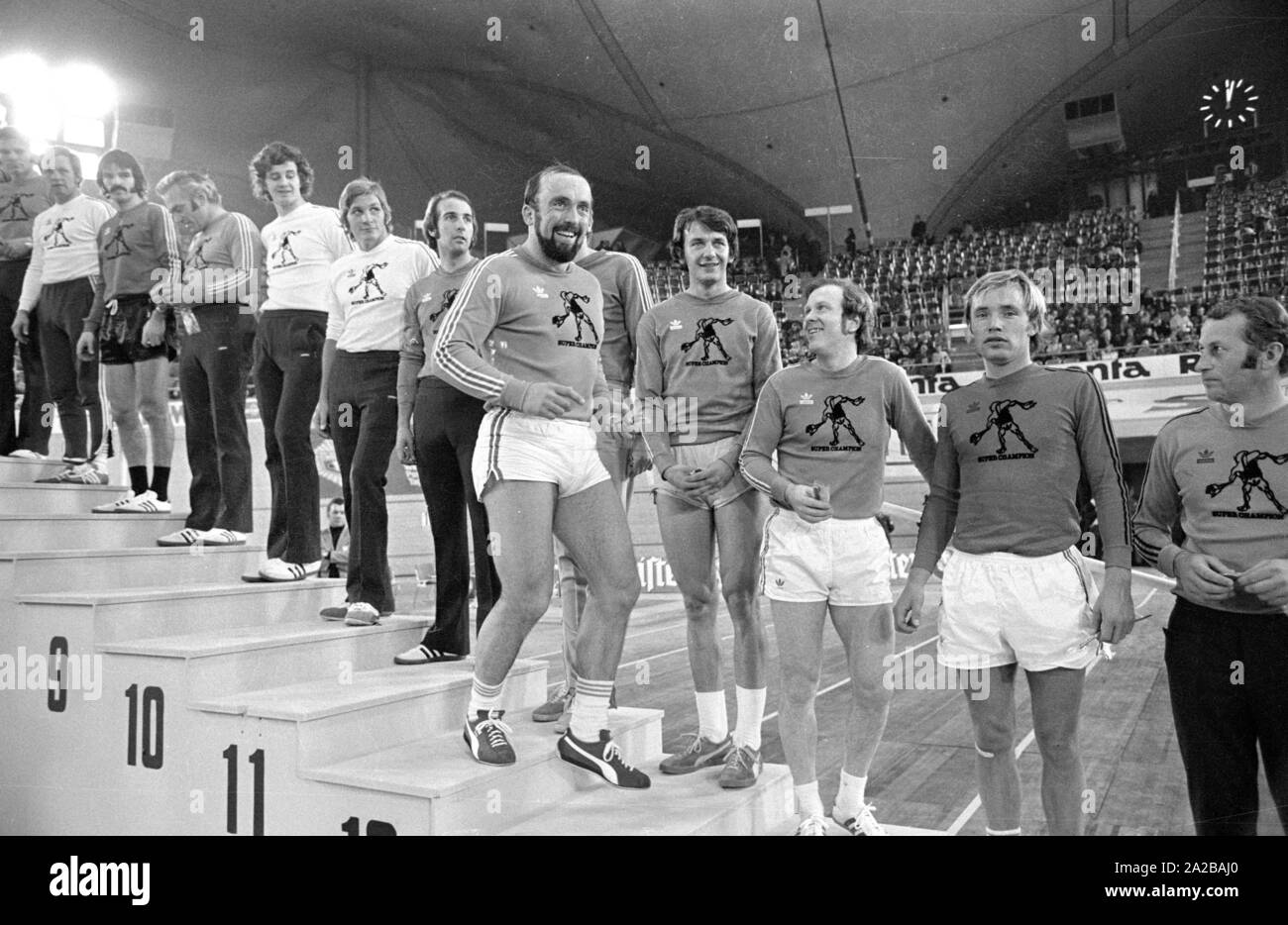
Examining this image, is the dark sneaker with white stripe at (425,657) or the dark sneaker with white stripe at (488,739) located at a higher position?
the dark sneaker with white stripe at (425,657)

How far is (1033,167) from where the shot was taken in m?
15.2

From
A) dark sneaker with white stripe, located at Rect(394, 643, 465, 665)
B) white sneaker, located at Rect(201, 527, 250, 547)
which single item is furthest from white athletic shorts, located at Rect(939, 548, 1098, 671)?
white sneaker, located at Rect(201, 527, 250, 547)

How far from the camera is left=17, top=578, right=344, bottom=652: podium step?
2.45m

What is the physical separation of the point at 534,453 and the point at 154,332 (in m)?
1.99

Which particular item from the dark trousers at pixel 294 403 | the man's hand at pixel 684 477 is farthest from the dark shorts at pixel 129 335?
the man's hand at pixel 684 477

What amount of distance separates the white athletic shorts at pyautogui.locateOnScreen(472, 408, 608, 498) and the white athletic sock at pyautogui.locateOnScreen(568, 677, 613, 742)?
17.9 inches

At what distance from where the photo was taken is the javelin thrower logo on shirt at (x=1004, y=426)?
188 cm

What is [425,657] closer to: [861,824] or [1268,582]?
[861,824]

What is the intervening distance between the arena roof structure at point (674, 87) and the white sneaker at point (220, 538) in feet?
30.6

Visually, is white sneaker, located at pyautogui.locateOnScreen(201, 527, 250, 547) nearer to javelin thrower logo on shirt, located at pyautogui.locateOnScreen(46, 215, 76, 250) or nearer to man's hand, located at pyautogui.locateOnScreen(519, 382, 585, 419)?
javelin thrower logo on shirt, located at pyautogui.locateOnScreen(46, 215, 76, 250)

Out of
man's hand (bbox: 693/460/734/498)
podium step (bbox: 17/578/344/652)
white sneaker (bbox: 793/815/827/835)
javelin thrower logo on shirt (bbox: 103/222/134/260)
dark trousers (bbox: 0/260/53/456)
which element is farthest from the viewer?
dark trousers (bbox: 0/260/53/456)

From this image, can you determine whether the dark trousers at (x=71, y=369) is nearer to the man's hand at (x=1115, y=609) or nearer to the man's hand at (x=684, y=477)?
the man's hand at (x=684, y=477)
